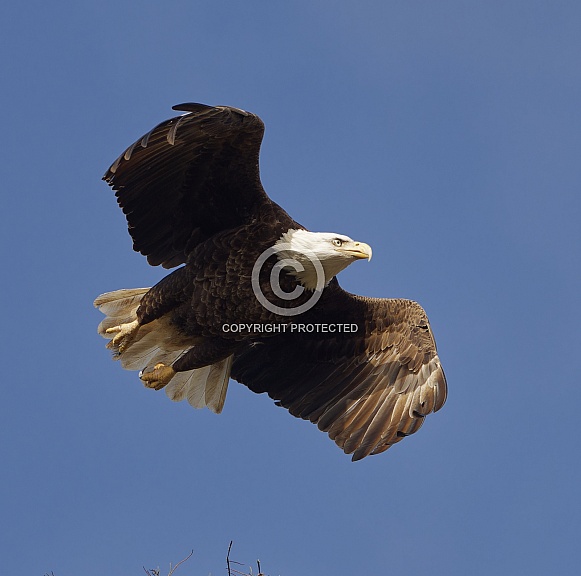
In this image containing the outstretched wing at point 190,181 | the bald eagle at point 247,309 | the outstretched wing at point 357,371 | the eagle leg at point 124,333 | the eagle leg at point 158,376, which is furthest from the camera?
the eagle leg at point 158,376

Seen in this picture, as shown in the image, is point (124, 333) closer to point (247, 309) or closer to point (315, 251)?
point (247, 309)

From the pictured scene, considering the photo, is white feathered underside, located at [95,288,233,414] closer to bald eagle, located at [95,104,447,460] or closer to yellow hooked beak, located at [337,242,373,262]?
bald eagle, located at [95,104,447,460]

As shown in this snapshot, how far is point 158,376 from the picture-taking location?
938 cm

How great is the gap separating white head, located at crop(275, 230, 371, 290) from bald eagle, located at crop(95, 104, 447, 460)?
0.01 meters

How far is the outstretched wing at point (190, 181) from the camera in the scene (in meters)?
7.83

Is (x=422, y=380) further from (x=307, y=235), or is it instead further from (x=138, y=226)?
(x=138, y=226)

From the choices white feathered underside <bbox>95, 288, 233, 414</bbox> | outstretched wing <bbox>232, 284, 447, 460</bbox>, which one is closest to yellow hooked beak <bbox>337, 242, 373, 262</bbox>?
outstretched wing <bbox>232, 284, 447, 460</bbox>

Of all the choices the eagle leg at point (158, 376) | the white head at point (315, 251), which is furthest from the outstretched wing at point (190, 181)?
the eagle leg at point (158, 376)

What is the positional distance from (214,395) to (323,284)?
1.68m

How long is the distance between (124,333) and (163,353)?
1.34 ft

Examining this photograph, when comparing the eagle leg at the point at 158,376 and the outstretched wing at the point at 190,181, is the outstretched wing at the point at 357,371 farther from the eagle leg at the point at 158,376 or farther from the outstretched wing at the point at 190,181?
the outstretched wing at the point at 190,181

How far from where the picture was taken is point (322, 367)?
371 inches

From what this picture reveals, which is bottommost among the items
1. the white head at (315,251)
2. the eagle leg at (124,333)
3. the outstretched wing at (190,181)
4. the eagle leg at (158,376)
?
the eagle leg at (158,376)

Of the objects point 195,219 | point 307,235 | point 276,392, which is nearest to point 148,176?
point 195,219
